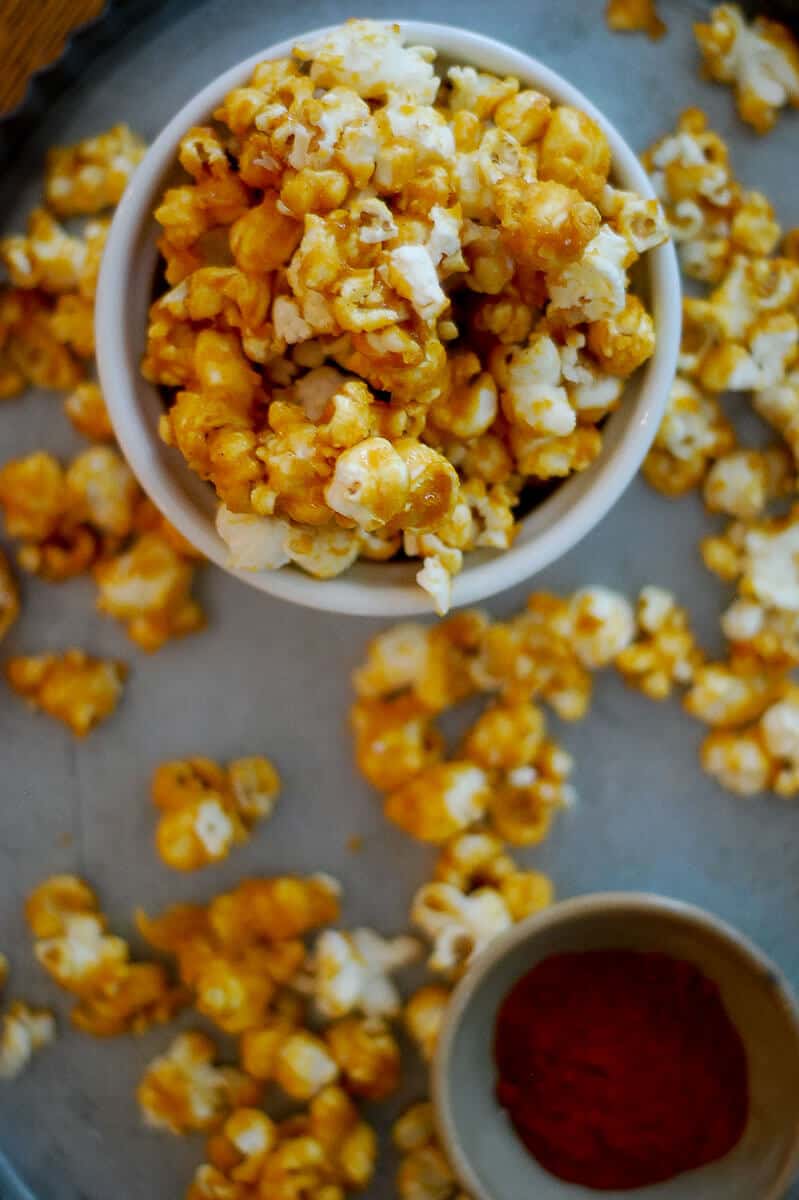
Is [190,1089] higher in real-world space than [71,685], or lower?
lower

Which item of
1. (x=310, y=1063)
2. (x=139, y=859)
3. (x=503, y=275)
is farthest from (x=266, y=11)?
(x=310, y=1063)

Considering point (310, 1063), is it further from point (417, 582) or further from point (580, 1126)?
point (417, 582)

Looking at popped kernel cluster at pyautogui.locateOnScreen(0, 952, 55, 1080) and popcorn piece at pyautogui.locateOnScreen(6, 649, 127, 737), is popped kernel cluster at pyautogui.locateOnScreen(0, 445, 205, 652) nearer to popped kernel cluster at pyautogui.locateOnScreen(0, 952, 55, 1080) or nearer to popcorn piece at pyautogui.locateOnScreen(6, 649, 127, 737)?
popcorn piece at pyautogui.locateOnScreen(6, 649, 127, 737)

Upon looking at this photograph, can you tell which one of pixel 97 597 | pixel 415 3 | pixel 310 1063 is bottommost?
pixel 310 1063

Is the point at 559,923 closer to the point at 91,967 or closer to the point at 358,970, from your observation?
the point at 358,970

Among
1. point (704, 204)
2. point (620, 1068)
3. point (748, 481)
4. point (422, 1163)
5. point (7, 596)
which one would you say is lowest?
point (422, 1163)

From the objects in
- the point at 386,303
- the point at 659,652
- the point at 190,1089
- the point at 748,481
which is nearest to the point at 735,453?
the point at 748,481

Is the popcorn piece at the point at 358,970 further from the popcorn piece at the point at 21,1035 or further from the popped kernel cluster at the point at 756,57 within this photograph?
the popped kernel cluster at the point at 756,57
